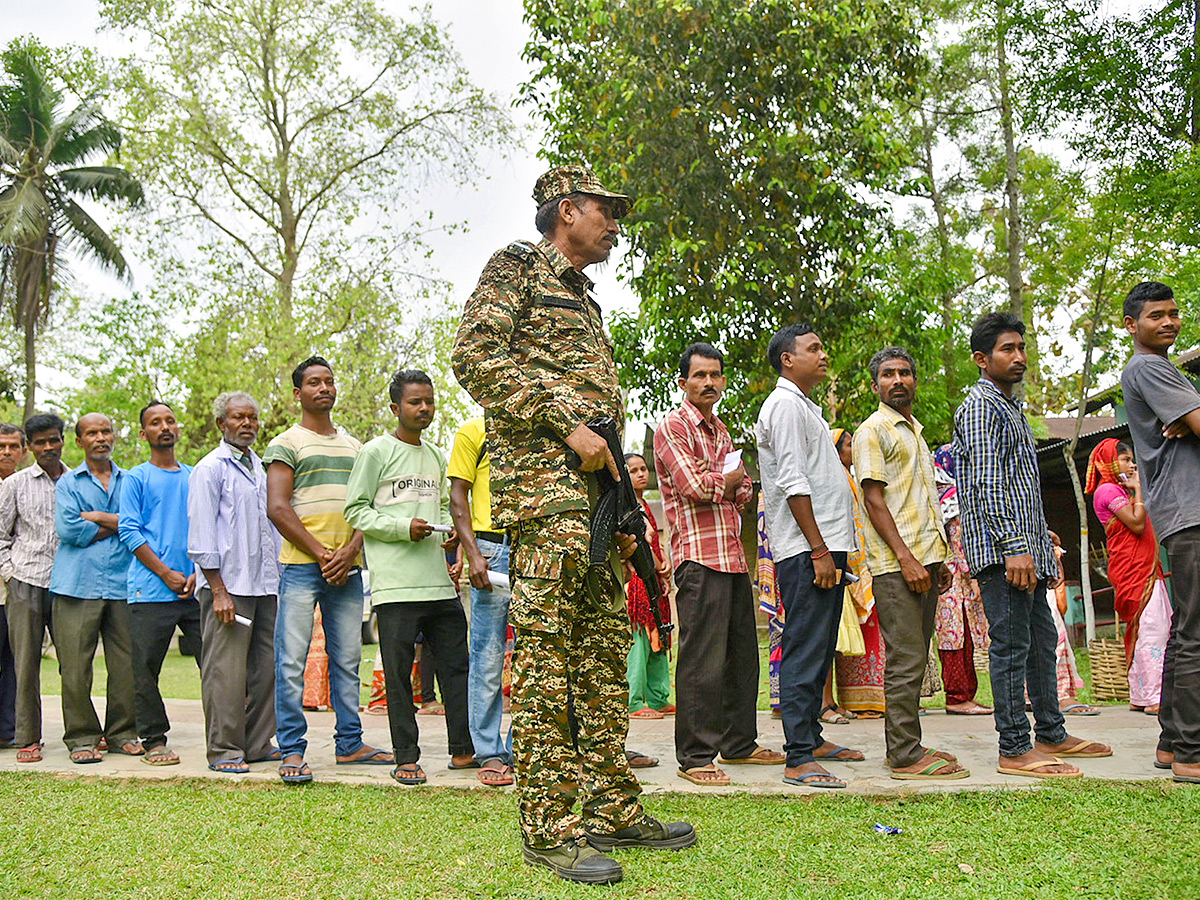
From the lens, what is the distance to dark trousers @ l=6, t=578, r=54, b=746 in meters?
6.16

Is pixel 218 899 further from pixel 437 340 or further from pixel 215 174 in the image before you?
pixel 215 174

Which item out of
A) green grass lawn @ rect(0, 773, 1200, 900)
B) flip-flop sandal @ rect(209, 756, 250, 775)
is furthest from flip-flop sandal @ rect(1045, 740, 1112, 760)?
flip-flop sandal @ rect(209, 756, 250, 775)

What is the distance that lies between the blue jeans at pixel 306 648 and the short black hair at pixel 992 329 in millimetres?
3565

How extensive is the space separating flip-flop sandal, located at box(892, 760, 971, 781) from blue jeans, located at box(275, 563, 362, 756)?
9.49 ft

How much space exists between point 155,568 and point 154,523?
13.8 inches

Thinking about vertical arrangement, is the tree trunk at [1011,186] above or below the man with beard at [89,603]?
above

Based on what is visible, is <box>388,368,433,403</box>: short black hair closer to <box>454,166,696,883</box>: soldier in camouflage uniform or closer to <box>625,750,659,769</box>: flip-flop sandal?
<box>454,166,696,883</box>: soldier in camouflage uniform

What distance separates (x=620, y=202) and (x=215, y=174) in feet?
68.6

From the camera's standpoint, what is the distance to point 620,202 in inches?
156

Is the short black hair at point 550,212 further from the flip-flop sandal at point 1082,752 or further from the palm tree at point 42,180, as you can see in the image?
the palm tree at point 42,180

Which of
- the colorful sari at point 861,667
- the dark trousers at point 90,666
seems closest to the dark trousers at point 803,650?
the colorful sari at point 861,667

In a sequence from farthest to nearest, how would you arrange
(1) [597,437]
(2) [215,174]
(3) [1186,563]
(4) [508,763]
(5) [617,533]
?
(2) [215,174], (4) [508,763], (3) [1186,563], (5) [617,533], (1) [597,437]

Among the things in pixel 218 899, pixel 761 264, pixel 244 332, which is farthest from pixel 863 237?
pixel 244 332

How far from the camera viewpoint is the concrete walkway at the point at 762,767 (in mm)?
4520
